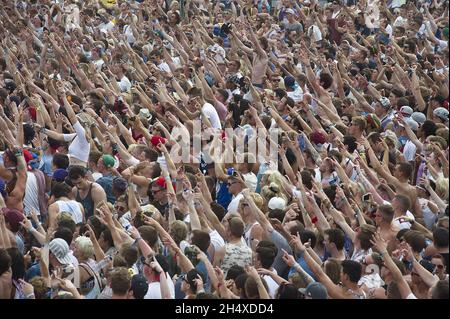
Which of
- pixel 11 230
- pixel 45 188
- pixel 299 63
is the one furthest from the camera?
pixel 299 63

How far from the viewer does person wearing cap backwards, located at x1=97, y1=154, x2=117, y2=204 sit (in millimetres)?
9312

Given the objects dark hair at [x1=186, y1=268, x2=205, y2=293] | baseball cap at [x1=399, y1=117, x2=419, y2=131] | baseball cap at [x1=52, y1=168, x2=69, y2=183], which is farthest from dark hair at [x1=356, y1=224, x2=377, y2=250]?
baseball cap at [x1=399, y1=117, x2=419, y2=131]

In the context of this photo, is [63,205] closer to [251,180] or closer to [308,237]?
[251,180]

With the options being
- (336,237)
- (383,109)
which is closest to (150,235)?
(336,237)

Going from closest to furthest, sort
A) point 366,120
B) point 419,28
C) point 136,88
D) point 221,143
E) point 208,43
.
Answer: point 221,143 → point 366,120 → point 136,88 → point 208,43 → point 419,28

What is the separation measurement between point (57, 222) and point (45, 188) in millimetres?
1948

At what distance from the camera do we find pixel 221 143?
407 inches

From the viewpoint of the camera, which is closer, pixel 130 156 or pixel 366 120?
pixel 130 156

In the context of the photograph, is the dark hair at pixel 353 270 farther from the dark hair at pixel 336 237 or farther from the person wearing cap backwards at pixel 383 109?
the person wearing cap backwards at pixel 383 109

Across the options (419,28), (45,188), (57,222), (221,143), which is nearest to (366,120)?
(221,143)

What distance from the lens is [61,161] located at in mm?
9484

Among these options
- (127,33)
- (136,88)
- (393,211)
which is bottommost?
(127,33)

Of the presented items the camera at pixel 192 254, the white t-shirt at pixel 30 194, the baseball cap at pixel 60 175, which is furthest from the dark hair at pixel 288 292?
the white t-shirt at pixel 30 194

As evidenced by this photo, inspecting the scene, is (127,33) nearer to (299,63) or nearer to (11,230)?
(299,63)
